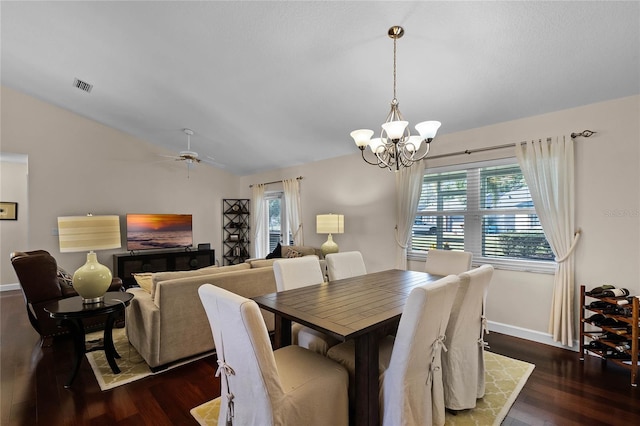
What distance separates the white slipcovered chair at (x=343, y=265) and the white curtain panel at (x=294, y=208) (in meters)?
2.67

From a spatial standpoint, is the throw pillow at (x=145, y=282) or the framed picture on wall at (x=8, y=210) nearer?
the throw pillow at (x=145, y=282)

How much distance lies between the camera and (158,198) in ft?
20.4

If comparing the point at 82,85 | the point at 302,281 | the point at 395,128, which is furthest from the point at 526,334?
the point at 82,85

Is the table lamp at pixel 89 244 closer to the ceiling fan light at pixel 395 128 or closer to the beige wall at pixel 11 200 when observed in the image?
the ceiling fan light at pixel 395 128

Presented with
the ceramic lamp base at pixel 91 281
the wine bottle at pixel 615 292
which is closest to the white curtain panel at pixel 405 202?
the wine bottle at pixel 615 292

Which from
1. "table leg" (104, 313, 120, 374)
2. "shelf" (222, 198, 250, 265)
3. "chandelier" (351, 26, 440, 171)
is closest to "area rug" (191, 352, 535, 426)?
"table leg" (104, 313, 120, 374)

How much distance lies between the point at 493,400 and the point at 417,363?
107 centimetres

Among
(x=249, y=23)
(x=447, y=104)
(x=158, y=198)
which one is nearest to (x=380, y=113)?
(x=447, y=104)

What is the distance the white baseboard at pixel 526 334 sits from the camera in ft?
9.82

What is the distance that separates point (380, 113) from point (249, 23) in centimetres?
173

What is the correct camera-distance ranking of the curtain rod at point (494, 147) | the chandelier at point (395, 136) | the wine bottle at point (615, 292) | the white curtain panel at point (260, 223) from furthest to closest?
1. the white curtain panel at point (260, 223)
2. the curtain rod at point (494, 147)
3. the wine bottle at point (615, 292)
4. the chandelier at point (395, 136)

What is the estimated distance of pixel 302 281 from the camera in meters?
2.55

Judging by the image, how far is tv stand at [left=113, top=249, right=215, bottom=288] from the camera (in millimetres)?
5414

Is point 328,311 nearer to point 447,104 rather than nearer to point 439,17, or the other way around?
point 439,17
